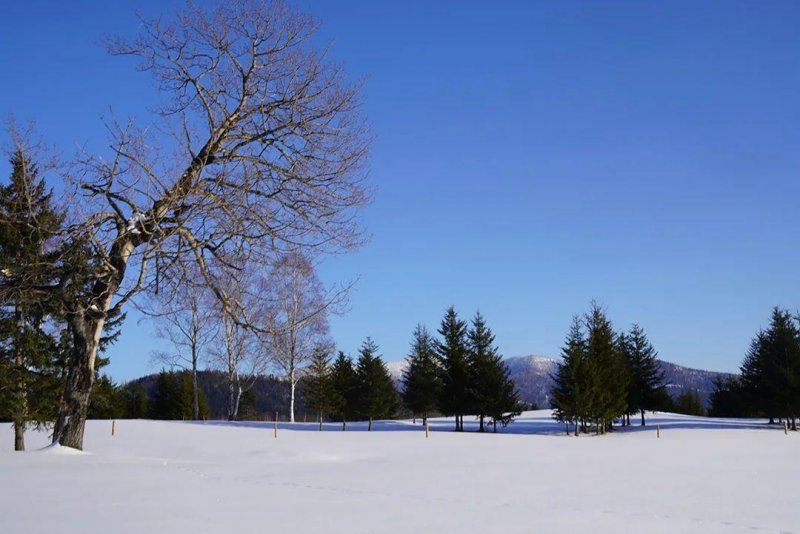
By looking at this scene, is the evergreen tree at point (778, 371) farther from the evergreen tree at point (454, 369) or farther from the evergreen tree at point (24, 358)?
the evergreen tree at point (24, 358)

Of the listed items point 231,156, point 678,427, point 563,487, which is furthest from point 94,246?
point 678,427

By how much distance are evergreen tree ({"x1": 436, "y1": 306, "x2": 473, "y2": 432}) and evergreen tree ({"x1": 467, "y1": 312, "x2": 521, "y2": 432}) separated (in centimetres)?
53

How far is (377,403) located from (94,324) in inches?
1361

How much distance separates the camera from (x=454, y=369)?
45.8 m

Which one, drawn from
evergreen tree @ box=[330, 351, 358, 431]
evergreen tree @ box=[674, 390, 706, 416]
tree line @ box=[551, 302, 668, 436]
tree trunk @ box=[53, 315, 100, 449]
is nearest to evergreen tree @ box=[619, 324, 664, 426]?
tree line @ box=[551, 302, 668, 436]

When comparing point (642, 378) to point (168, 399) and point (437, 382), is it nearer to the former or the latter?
point (437, 382)

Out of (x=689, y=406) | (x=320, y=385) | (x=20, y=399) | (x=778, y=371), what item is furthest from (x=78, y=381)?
(x=689, y=406)

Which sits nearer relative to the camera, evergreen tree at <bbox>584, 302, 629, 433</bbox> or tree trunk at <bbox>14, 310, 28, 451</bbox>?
tree trunk at <bbox>14, 310, 28, 451</bbox>

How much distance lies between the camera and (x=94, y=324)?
13461 millimetres

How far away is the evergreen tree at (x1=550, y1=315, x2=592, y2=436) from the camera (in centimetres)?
4297

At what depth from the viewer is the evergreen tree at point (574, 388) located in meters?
43.0

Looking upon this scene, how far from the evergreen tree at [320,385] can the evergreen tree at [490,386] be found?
1002 cm

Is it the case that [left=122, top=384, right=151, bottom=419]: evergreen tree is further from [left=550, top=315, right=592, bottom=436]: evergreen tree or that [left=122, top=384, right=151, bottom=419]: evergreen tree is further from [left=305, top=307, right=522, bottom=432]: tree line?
[left=550, top=315, right=592, bottom=436]: evergreen tree

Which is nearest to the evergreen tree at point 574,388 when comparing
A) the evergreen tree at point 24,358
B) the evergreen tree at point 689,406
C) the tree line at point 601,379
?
the tree line at point 601,379
